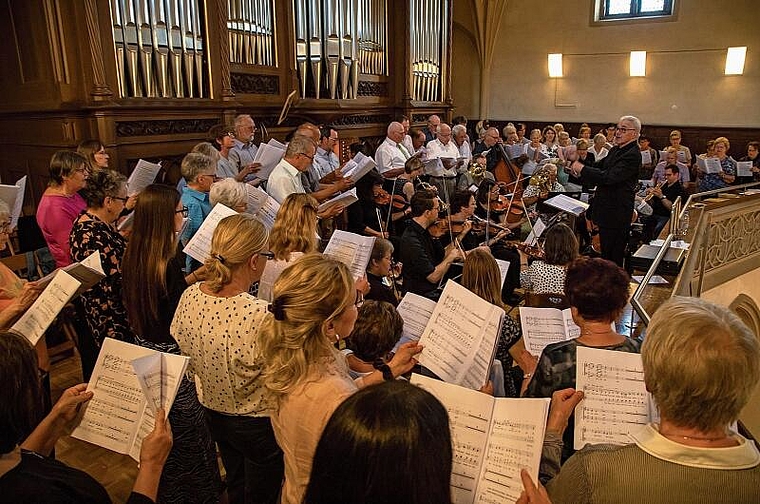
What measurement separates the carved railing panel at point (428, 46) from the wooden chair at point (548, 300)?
4925 mm

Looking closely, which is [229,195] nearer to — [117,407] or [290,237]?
[290,237]

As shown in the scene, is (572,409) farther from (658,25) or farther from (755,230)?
(658,25)

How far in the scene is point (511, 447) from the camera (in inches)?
54.2

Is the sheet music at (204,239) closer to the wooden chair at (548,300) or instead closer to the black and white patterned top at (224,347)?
the black and white patterned top at (224,347)

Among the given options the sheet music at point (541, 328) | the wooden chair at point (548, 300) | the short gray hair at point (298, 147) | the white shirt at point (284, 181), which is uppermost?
the short gray hair at point (298, 147)

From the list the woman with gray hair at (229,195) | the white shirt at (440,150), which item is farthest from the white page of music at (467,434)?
the white shirt at (440,150)

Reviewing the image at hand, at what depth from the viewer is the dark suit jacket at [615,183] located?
4.74 m

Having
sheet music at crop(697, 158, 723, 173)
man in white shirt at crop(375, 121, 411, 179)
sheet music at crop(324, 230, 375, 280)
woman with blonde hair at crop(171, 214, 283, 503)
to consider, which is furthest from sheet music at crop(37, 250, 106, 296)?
sheet music at crop(697, 158, 723, 173)

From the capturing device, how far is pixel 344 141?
7203mm

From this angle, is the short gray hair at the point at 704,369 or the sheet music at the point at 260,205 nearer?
the short gray hair at the point at 704,369

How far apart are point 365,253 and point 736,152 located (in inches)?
399

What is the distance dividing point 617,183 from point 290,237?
327 cm

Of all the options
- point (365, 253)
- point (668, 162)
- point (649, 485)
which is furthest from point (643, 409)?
point (668, 162)

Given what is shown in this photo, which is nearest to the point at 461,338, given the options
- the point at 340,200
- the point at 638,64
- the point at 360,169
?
the point at 340,200
